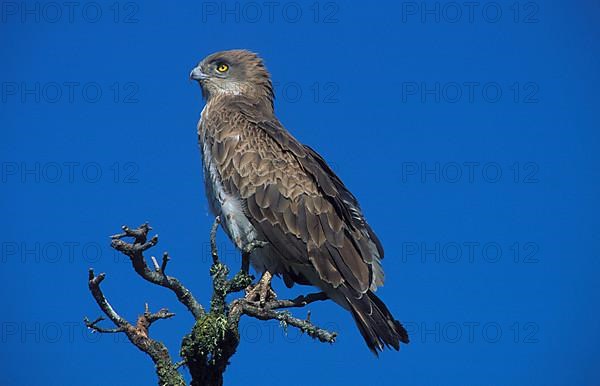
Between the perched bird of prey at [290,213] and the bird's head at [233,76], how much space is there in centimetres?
79

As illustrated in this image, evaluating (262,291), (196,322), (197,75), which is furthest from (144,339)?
(197,75)

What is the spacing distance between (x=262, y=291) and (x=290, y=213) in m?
1.04

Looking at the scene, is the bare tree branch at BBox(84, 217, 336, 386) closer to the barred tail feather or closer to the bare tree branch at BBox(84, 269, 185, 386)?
the bare tree branch at BBox(84, 269, 185, 386)

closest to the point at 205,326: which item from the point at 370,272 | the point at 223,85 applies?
the point at 370,272

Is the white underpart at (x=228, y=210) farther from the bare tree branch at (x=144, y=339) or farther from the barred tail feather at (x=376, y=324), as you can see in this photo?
the bare tree branch at (x=144, y=339)

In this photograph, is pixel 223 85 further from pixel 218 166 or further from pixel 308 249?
pixel 308 249

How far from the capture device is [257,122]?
32.7ft

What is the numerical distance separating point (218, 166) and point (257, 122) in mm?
792

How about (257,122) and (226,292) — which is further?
(257,122)

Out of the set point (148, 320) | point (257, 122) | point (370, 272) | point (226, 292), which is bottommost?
point (148, 320)

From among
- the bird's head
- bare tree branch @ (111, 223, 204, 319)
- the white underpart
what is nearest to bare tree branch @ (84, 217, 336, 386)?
bare tree branch @ (111, 223, 204, 319)

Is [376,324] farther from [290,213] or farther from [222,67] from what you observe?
[222,67]

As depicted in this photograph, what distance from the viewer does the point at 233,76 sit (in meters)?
11.2

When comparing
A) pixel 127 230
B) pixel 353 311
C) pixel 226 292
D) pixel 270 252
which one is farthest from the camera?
pixel 270 252
